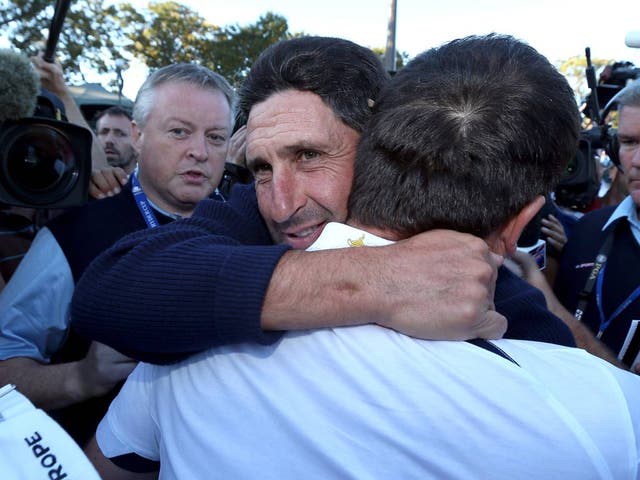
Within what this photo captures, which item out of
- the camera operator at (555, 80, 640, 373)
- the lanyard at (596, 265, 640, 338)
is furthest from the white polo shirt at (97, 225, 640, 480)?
the lanyard at (596, 265, 640, 338)

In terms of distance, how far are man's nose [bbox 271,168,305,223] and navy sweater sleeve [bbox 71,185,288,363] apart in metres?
0.41

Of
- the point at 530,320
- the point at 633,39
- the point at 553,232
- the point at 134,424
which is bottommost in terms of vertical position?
the point at 553,232

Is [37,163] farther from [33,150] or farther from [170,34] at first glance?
[170,34]

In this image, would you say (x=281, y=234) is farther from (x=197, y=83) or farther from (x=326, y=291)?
(x=197, y=83)

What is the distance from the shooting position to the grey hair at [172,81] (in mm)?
2814

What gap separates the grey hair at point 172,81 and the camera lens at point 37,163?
0.55 meters

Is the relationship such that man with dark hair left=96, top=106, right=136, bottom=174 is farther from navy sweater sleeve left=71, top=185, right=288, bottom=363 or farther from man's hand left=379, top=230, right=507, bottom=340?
man's hand left=379, top=230, right=507, bottom=340

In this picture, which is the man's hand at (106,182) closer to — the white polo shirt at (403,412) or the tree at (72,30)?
the white polo shirt at (403,412)

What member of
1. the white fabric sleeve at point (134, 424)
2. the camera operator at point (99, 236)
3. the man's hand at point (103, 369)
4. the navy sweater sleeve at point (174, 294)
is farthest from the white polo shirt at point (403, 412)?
the camera operator at point (99, 236)

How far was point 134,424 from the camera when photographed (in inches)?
54.4

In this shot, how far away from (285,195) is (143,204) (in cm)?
115

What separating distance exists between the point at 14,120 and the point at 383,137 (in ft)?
5.80

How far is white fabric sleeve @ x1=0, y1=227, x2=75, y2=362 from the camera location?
223 centimetres

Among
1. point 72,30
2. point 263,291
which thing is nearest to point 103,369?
point 263,291
